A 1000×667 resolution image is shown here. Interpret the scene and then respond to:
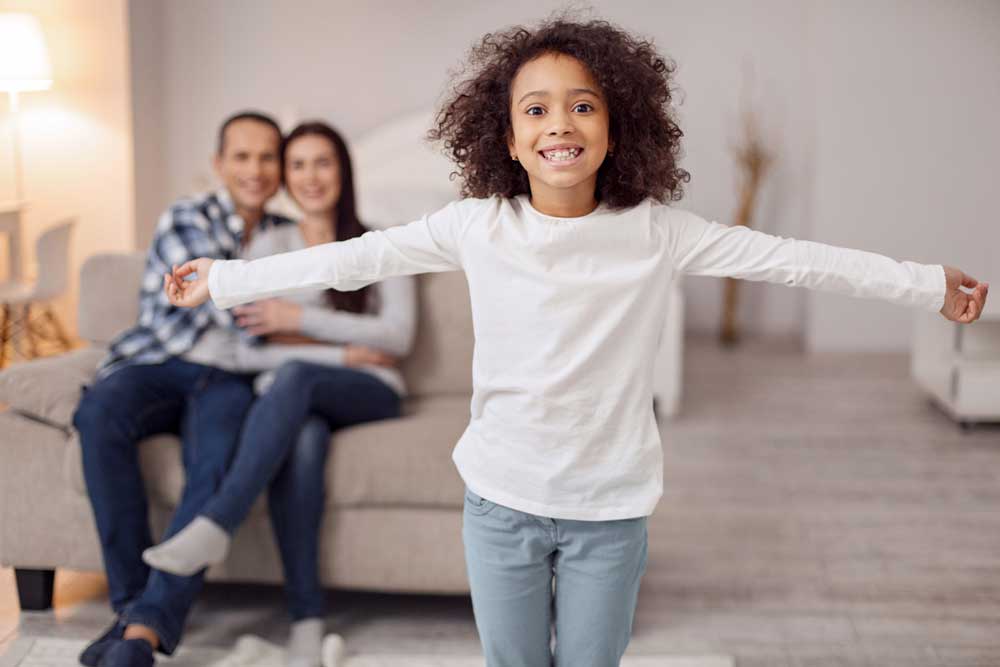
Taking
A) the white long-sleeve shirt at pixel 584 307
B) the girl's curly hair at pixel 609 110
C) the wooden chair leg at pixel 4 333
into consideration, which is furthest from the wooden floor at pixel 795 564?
the wooden chair leg at pixel 4 333

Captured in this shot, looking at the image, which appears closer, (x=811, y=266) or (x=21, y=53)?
(x=811, y=266)

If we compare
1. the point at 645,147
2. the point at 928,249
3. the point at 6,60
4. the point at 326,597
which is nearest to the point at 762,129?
the point at 928,249

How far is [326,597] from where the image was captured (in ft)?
7.61

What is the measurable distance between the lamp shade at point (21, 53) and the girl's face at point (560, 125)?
3544 mm

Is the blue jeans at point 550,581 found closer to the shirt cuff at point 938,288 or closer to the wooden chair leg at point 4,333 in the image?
the shirt cuff at point 938,288

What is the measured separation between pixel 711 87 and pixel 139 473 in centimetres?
382

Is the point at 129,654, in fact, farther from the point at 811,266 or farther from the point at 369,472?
the point at 811,266

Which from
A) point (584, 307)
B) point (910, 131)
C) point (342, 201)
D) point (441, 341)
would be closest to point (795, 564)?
point (441, 341)

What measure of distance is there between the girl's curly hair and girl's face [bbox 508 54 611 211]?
17 mm

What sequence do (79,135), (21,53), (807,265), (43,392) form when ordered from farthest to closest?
(79,135) < (21,53) < (43,392) < (807,265)

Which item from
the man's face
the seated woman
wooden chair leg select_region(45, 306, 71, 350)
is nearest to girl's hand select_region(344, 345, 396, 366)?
the seated woman

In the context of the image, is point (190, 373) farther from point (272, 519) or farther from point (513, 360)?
point (513, 360)

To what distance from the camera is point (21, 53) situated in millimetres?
4266

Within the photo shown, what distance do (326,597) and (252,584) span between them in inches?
7.1
